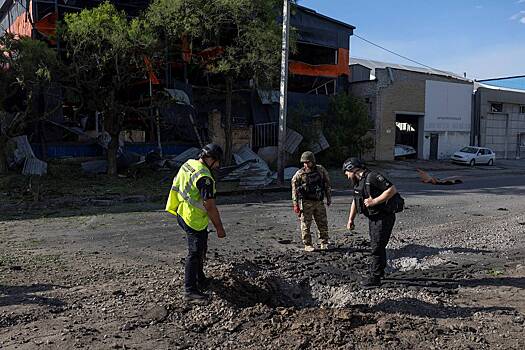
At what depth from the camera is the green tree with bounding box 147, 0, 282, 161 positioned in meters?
18.4

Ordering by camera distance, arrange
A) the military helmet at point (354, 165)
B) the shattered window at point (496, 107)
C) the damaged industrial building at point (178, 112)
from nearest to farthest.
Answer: the military helmet at point (354, 165)
the damaged industrial building at point (178, 112)
the shattered window at point (496, 107)

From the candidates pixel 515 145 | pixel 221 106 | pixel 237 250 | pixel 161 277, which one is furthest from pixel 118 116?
pixel 515 145

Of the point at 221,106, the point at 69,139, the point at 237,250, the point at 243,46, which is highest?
the point at 243,46

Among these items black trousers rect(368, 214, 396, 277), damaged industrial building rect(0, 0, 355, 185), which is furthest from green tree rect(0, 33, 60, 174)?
black trousers rect(368, 214, 396, 277)

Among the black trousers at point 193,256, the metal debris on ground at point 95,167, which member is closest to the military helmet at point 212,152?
the black trousers at point 193,256

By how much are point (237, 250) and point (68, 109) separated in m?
18.4

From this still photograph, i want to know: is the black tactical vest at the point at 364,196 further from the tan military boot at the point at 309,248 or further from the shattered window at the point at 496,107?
the shattered window at the point at 496,107

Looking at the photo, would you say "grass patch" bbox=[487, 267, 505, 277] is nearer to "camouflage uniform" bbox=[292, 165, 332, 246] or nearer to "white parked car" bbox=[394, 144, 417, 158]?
"camouflage uniform" bbox=[292, 165, 332, 246]

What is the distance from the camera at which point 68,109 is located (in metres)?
23.8

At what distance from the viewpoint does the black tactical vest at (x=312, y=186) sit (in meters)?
7.94

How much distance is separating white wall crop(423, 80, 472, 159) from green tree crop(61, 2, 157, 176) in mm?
25299

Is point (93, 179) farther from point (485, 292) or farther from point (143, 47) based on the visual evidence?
point (485, 292)

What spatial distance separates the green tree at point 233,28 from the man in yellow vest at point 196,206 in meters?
14.1

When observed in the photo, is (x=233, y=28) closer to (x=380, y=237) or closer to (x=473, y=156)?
(x=380, y=237)
